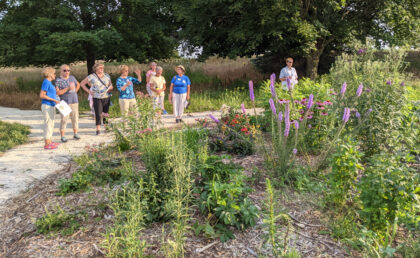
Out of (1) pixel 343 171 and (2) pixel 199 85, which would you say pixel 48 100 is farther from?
(2) pixel 199 85

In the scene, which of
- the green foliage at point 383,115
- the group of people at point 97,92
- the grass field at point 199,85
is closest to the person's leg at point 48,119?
the group of people at point 97,92

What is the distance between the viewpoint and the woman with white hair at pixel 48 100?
670 cm

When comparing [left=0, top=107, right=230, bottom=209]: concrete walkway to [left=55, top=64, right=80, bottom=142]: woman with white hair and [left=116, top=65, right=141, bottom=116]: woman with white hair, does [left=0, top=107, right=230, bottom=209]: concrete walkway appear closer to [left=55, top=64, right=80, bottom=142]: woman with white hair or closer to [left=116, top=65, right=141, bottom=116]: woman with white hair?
[left=55, top=64, right=80, bottom=142]: woman with white hair

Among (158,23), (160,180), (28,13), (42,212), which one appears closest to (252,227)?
(160,180)

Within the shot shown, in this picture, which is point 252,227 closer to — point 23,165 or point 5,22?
point 23,165

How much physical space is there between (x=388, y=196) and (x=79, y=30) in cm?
1391

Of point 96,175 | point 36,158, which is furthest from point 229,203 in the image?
point 36,158

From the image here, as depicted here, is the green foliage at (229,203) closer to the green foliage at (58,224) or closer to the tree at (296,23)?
the green foliage at (58,224)

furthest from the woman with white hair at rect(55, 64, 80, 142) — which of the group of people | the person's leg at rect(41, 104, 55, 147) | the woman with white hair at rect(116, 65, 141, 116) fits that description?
the woman with white hair at rect(116, 65, 141, 116)

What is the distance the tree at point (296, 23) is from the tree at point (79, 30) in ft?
5.59

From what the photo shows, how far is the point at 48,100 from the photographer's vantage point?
684cm

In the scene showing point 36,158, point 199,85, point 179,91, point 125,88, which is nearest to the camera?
point 36,158

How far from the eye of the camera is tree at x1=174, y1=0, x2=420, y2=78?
1277 centimetres

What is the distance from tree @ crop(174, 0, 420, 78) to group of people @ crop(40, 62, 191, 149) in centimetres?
533
